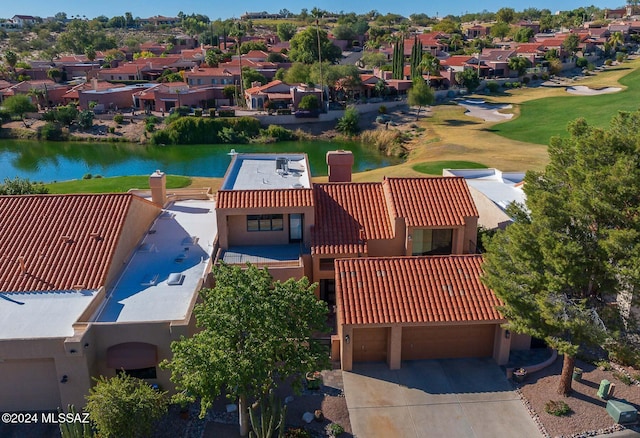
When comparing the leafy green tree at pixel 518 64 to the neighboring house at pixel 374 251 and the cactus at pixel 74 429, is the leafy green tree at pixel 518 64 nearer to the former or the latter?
the neighboring house at pixel 374 251

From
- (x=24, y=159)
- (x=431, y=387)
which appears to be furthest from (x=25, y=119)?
(x=431, y=387)

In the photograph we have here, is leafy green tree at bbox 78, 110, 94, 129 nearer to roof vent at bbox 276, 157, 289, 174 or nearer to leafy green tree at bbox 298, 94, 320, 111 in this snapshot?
leafy green tree at bbox 298, 94, 320, 111

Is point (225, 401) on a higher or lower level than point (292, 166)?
lower

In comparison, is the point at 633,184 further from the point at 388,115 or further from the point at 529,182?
the point at 388,115

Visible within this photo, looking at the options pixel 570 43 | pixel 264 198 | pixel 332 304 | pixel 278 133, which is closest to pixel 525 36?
pixel 570 43

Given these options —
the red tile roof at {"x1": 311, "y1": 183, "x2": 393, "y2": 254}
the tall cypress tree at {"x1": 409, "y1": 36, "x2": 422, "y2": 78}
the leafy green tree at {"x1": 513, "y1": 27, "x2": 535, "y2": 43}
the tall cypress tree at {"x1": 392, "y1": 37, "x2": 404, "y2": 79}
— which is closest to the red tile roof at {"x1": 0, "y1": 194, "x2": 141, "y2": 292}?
the red tile roof at {"x1": 311, "y1": 183, "x2": 393, "y2": 254}

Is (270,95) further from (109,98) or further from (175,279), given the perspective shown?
(175,279)
